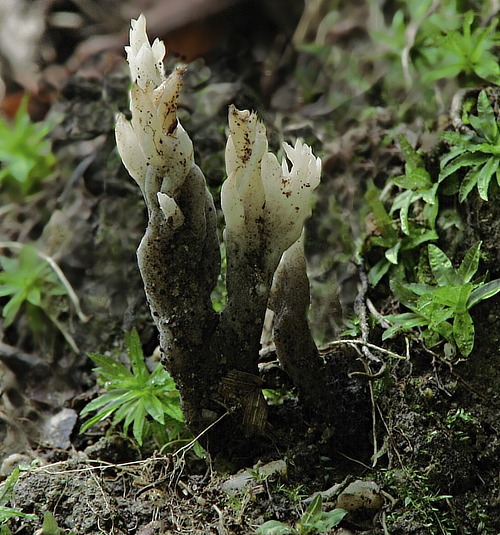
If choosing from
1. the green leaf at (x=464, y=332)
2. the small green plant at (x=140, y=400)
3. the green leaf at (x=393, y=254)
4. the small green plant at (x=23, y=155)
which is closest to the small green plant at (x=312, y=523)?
the small green plant at (x=140, y=400)

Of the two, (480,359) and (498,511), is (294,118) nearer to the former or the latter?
(480,359)

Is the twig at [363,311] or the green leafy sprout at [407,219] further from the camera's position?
the green leafy sprout at [407,219]

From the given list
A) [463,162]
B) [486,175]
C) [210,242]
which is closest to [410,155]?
[463,162]

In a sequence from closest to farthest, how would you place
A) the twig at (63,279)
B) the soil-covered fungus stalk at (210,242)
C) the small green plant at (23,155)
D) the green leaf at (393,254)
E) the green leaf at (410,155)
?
the soil-covered fungus stalk at (210,242), the green leaf at (393,254), the green leaf at (410,155), the twig at (63,279), the small green plant at (23,155)

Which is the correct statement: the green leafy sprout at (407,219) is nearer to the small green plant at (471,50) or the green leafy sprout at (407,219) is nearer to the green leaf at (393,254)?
the green leaf at (393,254)

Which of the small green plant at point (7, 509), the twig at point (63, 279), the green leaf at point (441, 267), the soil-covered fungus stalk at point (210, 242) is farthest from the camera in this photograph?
the twig at point (63, 279)

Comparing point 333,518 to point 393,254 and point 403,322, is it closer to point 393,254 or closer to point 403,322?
point 403,322

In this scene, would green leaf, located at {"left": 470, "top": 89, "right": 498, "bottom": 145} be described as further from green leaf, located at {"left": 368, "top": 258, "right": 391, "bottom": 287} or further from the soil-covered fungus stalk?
the soil-covered fungus stalk
